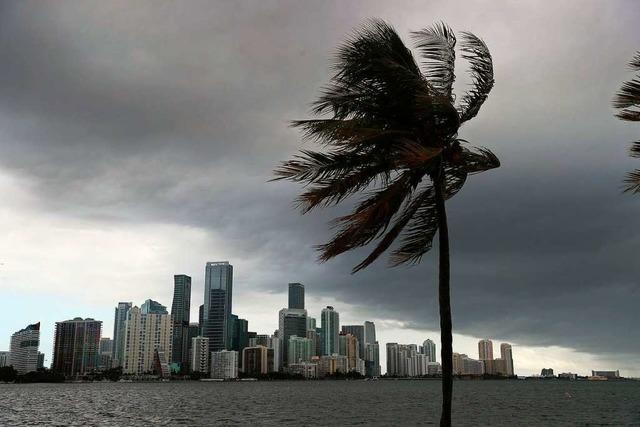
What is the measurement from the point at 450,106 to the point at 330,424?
175ft

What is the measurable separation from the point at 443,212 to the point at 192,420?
199 ft

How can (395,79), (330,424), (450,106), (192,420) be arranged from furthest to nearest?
(192,420)
(330,424)
(395,79)
(450,106)

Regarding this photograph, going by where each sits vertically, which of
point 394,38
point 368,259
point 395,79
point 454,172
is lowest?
point 368,259

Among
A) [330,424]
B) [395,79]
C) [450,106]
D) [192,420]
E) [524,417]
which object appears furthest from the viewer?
[524,417]

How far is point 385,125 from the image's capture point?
11.0m

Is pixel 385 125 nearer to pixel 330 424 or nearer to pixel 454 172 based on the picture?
pixel 454 172

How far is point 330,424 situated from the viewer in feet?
192

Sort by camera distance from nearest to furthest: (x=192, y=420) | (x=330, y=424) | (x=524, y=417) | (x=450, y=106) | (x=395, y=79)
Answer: (x=450, y=106) < (x=395, y=79) < (x=330, y=424) < (x=192, y=420) < (x=524, y=417)

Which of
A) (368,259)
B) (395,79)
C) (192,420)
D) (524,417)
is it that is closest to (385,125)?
(395,79)


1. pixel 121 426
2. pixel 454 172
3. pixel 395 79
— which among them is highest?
pixel 395 79

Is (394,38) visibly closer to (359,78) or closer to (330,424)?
(359,78)

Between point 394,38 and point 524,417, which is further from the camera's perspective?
point 524,417

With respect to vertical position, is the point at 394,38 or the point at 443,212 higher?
the point at 394,38

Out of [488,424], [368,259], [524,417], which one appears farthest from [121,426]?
[368,259]
